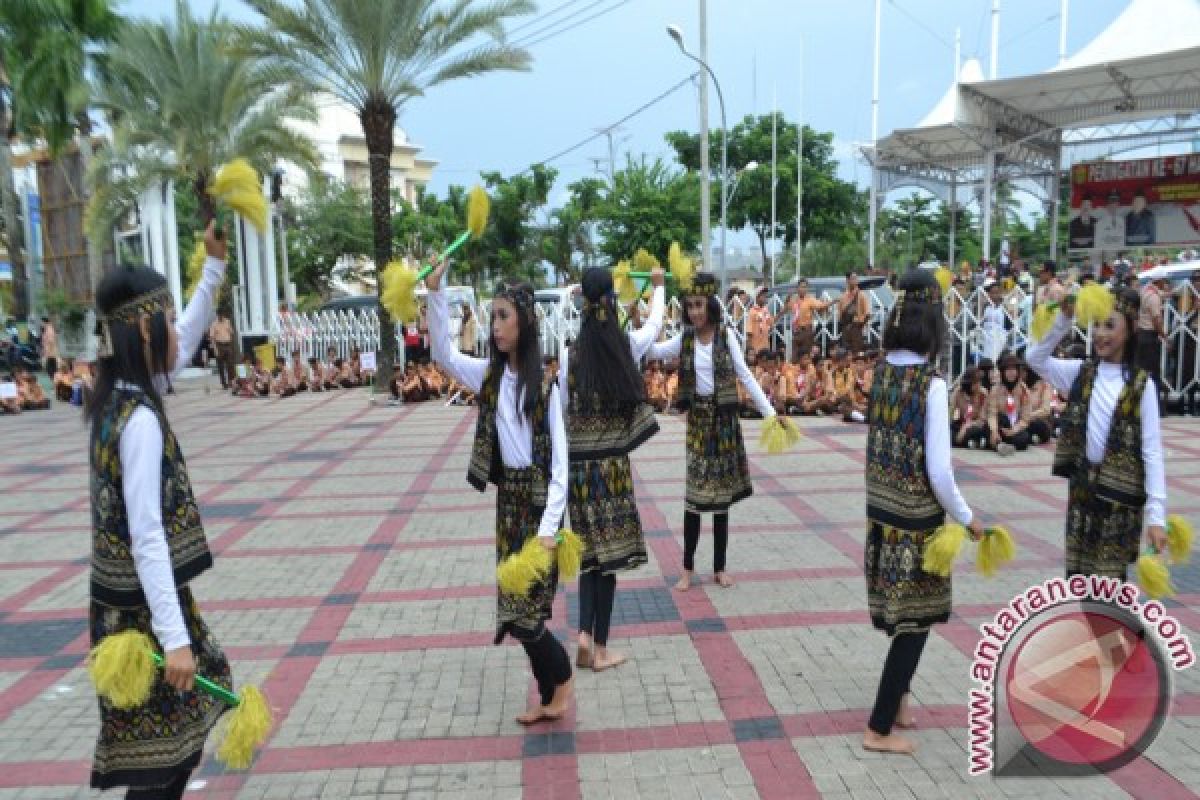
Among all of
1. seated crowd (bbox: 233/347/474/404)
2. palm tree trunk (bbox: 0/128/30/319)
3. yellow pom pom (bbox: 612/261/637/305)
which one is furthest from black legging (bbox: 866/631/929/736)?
palm tree trunk (bbox: 0/128/30/319)

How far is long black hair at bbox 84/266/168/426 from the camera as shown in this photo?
94.8 inches

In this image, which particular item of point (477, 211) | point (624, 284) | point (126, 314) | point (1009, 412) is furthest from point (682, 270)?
point (1009, 412)

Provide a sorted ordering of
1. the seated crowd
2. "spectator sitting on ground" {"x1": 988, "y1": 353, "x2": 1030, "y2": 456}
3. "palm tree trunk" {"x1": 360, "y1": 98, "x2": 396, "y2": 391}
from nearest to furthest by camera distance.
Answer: "spectator sitting on ground" {"x1": 988, "y1": 353, "x2": 1030, "y2": 456} < "palm tree trunk" {"x1": 360, "y1": 98, "x2": 396, "y2": 391} < the seated crowd

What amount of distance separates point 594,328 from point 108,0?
82.4 ft

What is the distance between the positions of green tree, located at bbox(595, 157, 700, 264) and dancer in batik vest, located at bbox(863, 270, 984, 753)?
2650cm

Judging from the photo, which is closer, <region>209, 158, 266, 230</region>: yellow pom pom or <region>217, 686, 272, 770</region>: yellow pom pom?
<region>217, 686, 272, 770</region>: yellow pom pom

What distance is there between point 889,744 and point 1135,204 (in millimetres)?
29002

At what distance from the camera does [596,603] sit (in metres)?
4.28

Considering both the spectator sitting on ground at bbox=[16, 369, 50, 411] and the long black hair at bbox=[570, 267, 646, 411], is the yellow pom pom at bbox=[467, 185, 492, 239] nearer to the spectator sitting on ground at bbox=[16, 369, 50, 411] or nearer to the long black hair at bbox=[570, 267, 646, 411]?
the long black hair at bbox=[570, 267, 646, 411]

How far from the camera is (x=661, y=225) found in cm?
3092

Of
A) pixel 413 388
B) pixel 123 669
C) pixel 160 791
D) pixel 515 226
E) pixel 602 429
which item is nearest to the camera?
pixel 123 669

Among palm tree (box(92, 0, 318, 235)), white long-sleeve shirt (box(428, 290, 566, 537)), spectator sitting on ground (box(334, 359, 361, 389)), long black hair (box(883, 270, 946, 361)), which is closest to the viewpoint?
long black hair (box(883, 270, 946, 361))

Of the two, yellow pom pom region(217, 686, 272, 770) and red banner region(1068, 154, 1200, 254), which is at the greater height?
red banner region(1068, 154, 1200, 254)

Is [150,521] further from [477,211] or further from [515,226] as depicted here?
[515,226]
